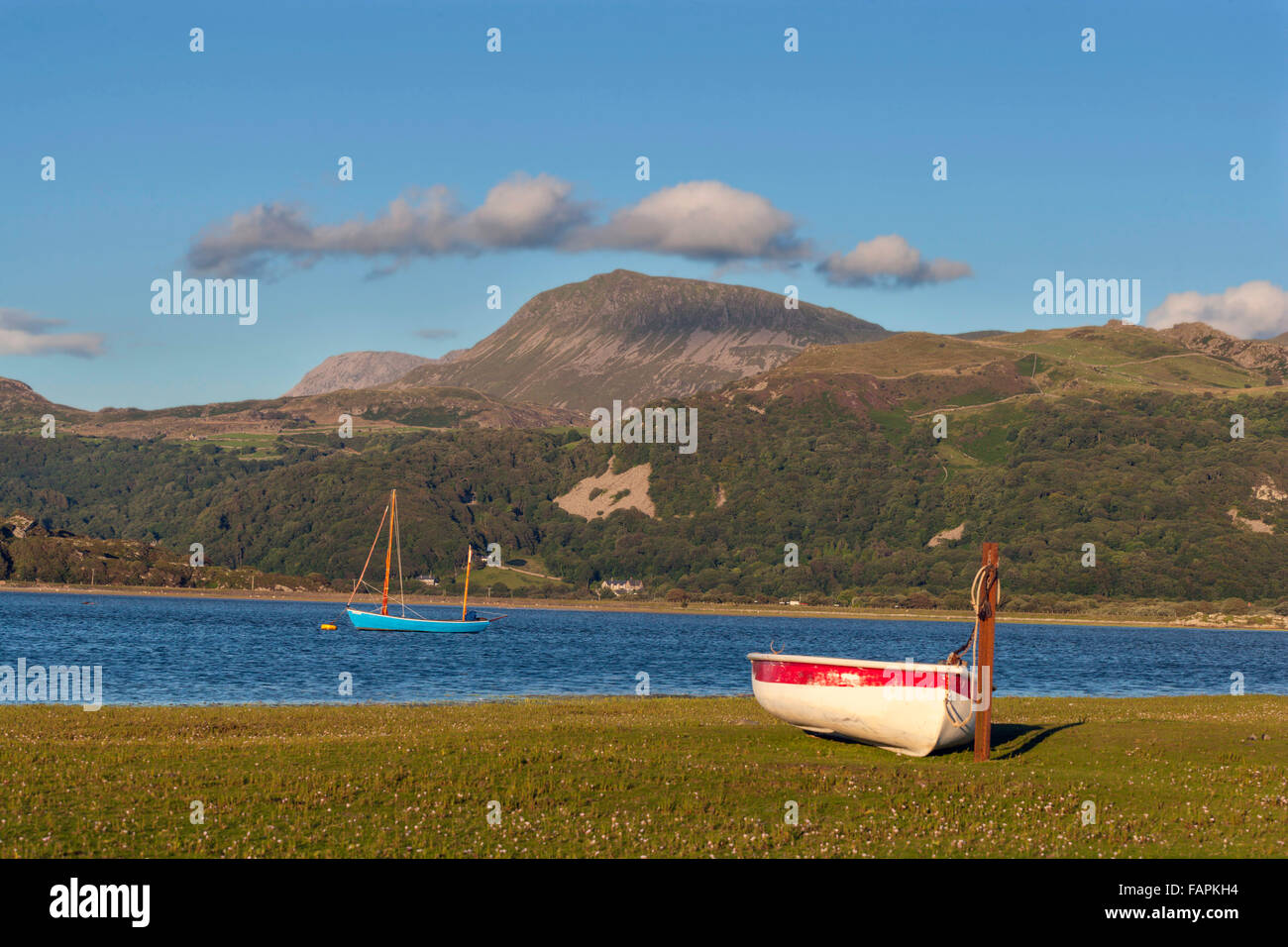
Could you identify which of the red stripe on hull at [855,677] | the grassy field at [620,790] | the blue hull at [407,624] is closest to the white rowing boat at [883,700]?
the red stripe on hull at [855,677]

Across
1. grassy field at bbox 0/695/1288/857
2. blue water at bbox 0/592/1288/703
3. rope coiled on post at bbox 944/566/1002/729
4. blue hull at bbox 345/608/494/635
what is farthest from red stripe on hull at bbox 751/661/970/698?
blue hull at bbox 345/608/494/635

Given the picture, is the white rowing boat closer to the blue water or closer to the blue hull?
Result: the blue water

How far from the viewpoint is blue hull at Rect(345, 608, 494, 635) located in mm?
150000

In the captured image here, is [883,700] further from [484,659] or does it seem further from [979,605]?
[484,659]

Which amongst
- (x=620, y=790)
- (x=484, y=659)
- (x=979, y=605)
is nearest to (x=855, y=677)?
(x=979, y=605)

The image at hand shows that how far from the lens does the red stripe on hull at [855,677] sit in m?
28.3

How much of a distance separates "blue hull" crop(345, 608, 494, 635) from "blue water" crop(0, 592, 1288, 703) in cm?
227

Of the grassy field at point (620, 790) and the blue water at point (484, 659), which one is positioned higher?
the grassy field at point (620, 790)

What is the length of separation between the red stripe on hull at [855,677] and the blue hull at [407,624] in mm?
120667

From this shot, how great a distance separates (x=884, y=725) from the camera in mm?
29062

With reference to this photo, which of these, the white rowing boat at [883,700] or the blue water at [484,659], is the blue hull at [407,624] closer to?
the blue water at [484,659]

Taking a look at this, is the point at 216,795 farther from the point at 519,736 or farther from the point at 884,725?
the point at 884,725

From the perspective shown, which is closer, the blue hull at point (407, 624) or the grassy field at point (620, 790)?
the grassy field at point (620, 790)
